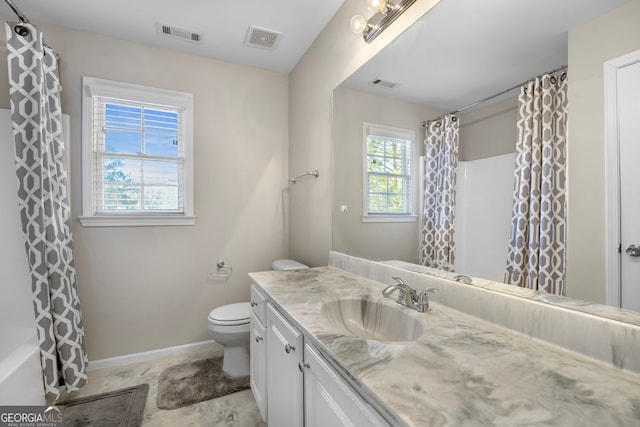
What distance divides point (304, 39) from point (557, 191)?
218 cm

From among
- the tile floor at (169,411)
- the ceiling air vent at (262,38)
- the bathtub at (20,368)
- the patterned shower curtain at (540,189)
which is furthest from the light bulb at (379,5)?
the bathtub at (20,368)

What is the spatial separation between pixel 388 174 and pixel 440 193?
0.34 meters

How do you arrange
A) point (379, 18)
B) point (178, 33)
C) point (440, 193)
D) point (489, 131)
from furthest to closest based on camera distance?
point (178, 33) → point (379, 18) → point (440, 193) → point (489, 131)

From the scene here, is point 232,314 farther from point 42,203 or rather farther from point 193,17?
point 193,17

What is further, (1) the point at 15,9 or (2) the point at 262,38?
(2) the point at 262,38

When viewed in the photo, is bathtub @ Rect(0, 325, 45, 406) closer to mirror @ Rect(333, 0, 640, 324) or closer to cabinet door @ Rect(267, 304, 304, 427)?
cabinet door @ Rect(267, 304, 304, 427)

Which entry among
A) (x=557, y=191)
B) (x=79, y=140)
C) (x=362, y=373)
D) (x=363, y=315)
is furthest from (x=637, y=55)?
(x=79, y=140)

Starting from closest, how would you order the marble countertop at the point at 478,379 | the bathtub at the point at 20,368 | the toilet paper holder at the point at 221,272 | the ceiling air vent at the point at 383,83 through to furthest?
the marble countertop at the point at 478,379 < the bathtub at the point at 20,368 < the ceiling air vent at the point at 383,83 < the toilet paper holder at the point at 221,272

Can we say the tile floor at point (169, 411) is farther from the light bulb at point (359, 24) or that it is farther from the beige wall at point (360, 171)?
the light bulb at point (359, 24)

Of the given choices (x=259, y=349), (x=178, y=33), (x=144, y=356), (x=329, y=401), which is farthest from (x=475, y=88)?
(x=144, y=356)

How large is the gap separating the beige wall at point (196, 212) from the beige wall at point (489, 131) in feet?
6.56

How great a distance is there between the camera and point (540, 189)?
2.95 feet

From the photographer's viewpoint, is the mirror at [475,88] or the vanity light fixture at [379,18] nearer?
the mirror at [475,88]

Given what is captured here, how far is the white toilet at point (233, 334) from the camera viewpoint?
2.02 meters
